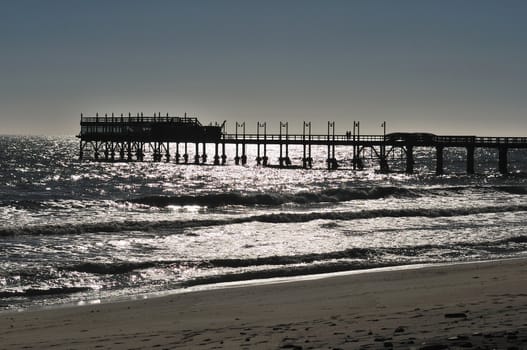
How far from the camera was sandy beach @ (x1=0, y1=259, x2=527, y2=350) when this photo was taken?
9.07 meters

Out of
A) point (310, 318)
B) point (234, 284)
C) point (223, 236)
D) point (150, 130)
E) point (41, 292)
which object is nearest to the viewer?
point (310, 318)

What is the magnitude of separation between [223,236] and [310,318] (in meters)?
14.3

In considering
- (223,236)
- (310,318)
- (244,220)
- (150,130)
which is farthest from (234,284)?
(150,130)

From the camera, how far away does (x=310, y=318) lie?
11.4 meters

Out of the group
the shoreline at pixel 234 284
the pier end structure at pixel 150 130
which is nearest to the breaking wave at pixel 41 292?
the shoreline at pixel 234 284

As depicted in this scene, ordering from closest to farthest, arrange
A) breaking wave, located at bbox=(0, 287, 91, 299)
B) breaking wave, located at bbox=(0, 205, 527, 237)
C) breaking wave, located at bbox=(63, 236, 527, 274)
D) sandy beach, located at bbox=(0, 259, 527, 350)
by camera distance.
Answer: sandy beach, located at bbox=(0, 259, 527, 350) < breaking wave, located at bbox=(0, 287, 91, 299) < breaking wave, located at bbox=(63, 236, 527, 274) < breaking wave, located at bbox=(0, 205, 527, 237)

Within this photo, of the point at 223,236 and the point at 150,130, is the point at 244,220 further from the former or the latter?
the point at 150,130

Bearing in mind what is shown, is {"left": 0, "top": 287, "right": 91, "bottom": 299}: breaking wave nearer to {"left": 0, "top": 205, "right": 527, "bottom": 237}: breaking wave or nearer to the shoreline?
the shoreline

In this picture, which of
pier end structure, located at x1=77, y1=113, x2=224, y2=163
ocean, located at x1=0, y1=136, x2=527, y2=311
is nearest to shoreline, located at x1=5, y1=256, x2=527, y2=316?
ocean, located at x1=0, y1=136, x2=527, y2=311

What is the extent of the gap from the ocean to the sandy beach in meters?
2.01

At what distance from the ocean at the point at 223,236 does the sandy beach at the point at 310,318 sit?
6.60 feet

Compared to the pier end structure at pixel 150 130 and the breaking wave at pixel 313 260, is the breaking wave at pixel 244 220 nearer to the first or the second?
the breaking wave at pixel 313 260

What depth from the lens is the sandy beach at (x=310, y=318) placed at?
29.8 ft

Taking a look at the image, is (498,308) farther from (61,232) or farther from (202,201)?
(202,201)
